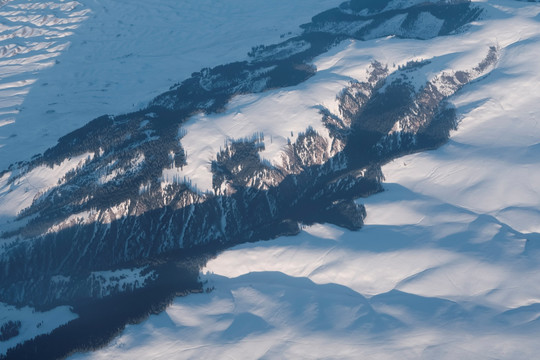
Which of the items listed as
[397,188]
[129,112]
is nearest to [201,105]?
[129,112]

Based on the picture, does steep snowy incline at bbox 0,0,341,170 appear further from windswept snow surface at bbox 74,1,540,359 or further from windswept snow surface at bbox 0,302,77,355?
windswept snow surface at bbox 74,1,540,359

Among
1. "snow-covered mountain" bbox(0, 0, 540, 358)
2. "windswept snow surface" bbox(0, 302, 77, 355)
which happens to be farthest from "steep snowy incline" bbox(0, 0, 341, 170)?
"windswept snow surface" bbox(0, 302, 77, 355)

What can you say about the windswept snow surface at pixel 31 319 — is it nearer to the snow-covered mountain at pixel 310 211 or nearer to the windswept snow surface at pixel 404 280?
the snow-covered mountain at pixel 310 211

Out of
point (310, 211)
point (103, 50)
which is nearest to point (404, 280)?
point (310, 211)

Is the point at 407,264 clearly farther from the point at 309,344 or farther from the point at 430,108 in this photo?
the point at 430,108

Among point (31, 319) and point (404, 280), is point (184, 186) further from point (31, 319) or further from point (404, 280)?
point (404, 280)

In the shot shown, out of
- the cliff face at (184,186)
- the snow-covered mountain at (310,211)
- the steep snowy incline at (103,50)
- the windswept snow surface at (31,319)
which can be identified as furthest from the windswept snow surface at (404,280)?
the steep snowy incline at (103,50)
